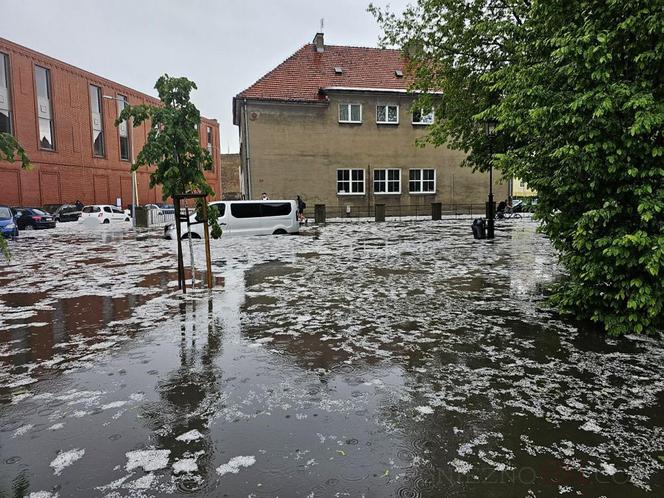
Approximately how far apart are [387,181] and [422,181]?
9.69 feet

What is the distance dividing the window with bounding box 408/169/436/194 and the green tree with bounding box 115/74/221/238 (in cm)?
2776

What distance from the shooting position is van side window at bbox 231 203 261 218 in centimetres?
2116

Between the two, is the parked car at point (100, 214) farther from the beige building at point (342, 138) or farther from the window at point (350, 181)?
the window at point (350, 181)

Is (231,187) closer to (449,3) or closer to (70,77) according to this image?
(70,77)

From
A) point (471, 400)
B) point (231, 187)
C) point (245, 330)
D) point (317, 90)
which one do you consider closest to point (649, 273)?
point (471, 400)

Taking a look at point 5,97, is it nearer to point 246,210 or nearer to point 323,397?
point 246,210

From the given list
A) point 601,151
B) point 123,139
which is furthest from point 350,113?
point 601,151

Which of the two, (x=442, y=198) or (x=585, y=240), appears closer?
(x=585, y=240)

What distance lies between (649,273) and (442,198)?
3161cm

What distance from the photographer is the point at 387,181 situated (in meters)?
35.5

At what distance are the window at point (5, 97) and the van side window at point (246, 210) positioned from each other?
87.7 feet

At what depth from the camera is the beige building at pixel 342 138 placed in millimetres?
32344

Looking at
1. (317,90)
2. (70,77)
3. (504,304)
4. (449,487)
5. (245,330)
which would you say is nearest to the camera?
(449,487)

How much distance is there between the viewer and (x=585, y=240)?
19.8ft
